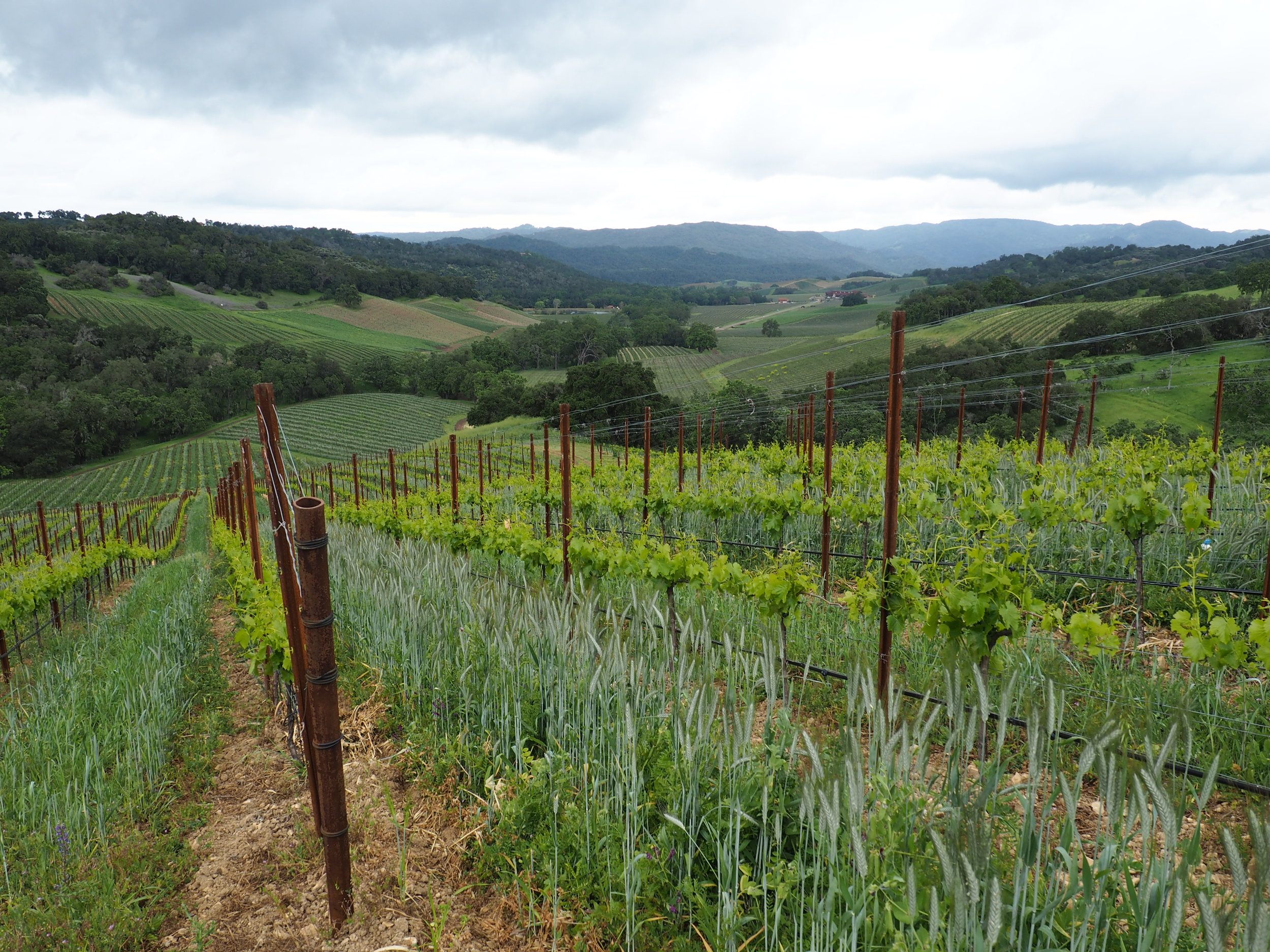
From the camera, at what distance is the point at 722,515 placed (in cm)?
885

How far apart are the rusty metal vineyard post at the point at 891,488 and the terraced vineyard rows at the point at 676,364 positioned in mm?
38818

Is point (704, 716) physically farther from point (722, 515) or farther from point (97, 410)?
point (97, 410)

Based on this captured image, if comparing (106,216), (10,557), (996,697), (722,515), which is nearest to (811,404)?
(722,515)

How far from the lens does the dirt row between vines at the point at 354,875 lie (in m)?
2.48

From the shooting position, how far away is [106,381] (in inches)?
2179

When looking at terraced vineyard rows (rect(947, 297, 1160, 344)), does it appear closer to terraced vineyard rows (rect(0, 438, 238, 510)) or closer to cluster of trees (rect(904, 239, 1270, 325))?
cluster of trees (rect(904, 239, 1270, 325))

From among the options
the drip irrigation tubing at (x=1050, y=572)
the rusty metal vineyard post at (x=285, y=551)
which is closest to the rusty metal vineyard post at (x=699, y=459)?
the drip irrigation tubing at (x=1050, y=572)

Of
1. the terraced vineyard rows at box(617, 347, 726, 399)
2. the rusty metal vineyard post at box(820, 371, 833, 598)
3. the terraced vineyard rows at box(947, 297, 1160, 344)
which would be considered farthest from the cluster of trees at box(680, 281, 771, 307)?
the rusty metal vineyard post at box(820, 371, 833, 598)

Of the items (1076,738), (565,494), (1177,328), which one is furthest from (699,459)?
(1177,328)

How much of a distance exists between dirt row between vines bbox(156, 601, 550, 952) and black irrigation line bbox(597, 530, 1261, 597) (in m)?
2.35

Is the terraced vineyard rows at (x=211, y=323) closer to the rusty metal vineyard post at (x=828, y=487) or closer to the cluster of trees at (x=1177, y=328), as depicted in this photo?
the cluster of trees at (x=1177, y=328)

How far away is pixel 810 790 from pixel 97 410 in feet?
204

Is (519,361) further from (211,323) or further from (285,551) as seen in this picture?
(285,551)

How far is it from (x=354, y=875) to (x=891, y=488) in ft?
9.46
